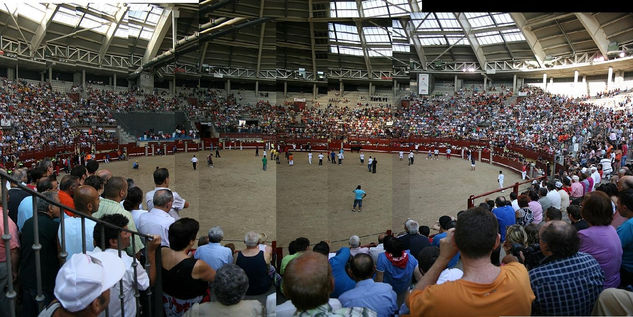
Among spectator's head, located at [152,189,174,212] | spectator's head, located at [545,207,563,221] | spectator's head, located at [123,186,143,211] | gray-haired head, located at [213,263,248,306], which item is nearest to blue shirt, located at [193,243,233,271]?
spectator's head, located at [152,189,174,212]

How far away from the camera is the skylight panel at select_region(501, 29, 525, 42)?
3800cm

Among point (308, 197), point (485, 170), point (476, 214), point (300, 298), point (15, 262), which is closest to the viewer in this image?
point (300, 298)

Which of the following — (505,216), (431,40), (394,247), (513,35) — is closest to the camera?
(394,247)

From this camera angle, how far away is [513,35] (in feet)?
127

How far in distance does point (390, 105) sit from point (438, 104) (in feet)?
20.4

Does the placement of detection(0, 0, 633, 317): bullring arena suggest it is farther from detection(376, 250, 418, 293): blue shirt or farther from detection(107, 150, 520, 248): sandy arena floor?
detection(107, 150, 520, 248): sandy arena floor

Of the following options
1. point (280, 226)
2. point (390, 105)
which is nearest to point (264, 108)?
point (390, 105)

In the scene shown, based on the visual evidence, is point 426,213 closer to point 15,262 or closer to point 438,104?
point 15,262

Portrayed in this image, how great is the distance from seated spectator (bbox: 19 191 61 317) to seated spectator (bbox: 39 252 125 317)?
1133 mm

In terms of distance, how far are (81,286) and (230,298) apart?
0.82 metres

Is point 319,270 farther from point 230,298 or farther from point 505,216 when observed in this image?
point 505,216

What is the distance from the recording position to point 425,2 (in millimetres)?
2557

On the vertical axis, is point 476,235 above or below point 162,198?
above

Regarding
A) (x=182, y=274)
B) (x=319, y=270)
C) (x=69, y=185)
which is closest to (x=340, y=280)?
(x=182, y=274)
